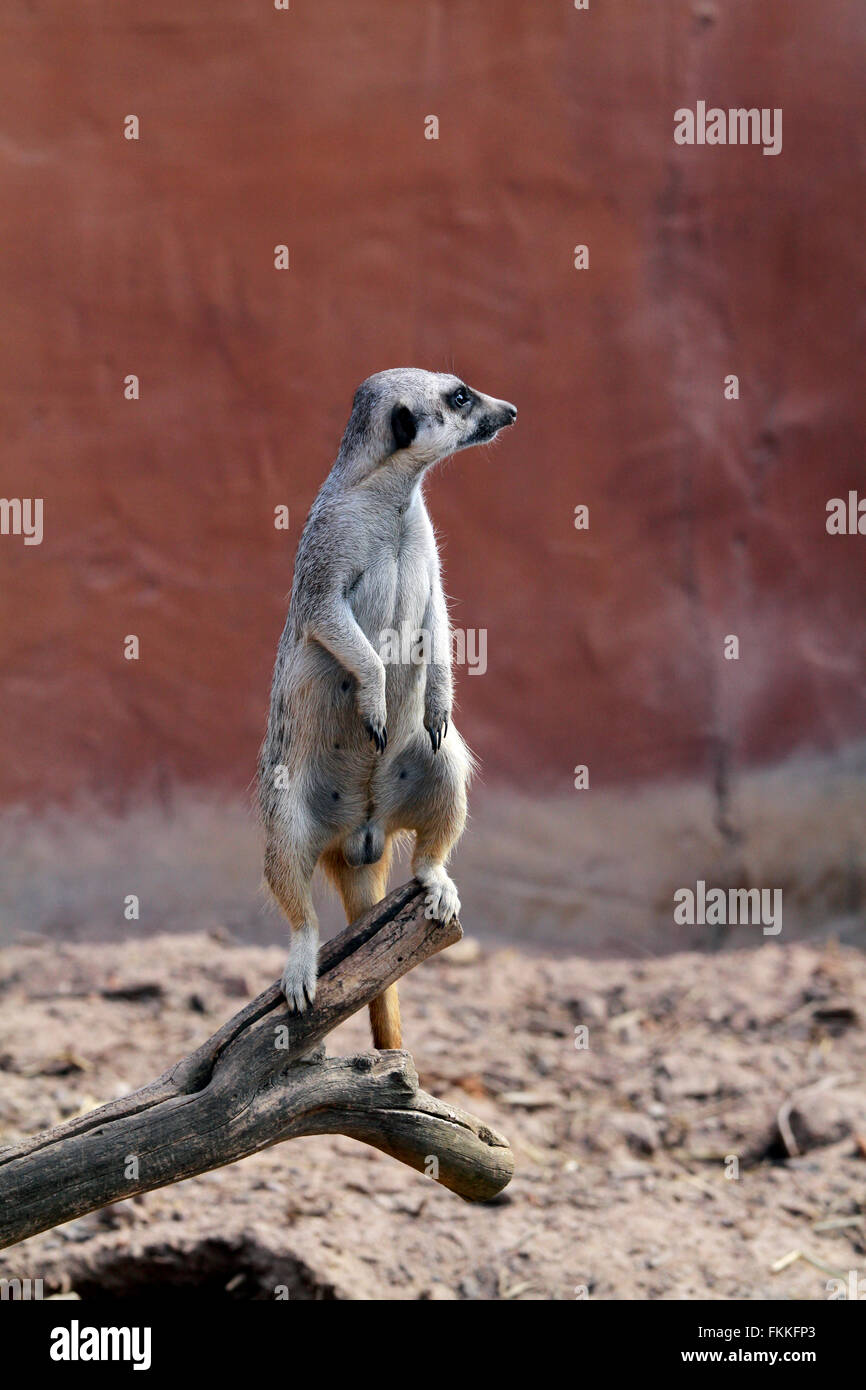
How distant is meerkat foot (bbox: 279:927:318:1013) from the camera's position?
3453mm

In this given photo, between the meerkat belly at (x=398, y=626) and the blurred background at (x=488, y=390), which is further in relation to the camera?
the blurred background at (x=488, y=390)

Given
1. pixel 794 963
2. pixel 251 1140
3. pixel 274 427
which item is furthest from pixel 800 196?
pixel 251 1140

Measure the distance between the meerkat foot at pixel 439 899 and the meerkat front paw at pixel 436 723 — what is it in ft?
1.18

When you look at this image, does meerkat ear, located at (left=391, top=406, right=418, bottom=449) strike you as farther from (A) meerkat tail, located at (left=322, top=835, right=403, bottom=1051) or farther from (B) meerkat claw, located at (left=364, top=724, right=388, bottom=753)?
(A) meerkat tail, located at (left=322, top=835, right=403, bottom=1051)

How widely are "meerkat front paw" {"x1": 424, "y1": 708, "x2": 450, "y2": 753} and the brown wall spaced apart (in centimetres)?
402

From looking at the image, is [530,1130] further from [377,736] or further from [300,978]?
[377,736]

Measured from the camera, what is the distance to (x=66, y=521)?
Result: 7.57 meters

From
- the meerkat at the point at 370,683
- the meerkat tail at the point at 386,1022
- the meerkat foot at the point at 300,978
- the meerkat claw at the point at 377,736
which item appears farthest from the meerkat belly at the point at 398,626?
the meerkat tail at the point at 386,1022

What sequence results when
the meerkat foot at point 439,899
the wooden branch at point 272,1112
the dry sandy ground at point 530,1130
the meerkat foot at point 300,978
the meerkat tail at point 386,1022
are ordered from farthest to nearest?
the dry sandy ground at point 530,1130
the meerkat tail at point 386,1022
the meerkat foot at point 439,899
the meerkat foot at point 300,978
the wooden branch at point 272,1112

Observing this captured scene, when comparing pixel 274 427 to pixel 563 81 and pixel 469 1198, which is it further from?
pixel 469 1198

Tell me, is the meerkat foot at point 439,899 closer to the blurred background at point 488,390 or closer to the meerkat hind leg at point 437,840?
the meerkat hind leg at point 437,840

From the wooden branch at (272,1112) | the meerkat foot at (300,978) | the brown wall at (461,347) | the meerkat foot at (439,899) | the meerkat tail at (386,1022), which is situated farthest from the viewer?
the brown wall at (461,347)

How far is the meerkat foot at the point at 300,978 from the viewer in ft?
11.3

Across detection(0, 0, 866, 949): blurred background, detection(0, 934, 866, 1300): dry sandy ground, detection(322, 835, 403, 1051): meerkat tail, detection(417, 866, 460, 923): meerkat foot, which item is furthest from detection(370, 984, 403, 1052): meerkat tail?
detection(0, 0, 866, 949): blurred background
